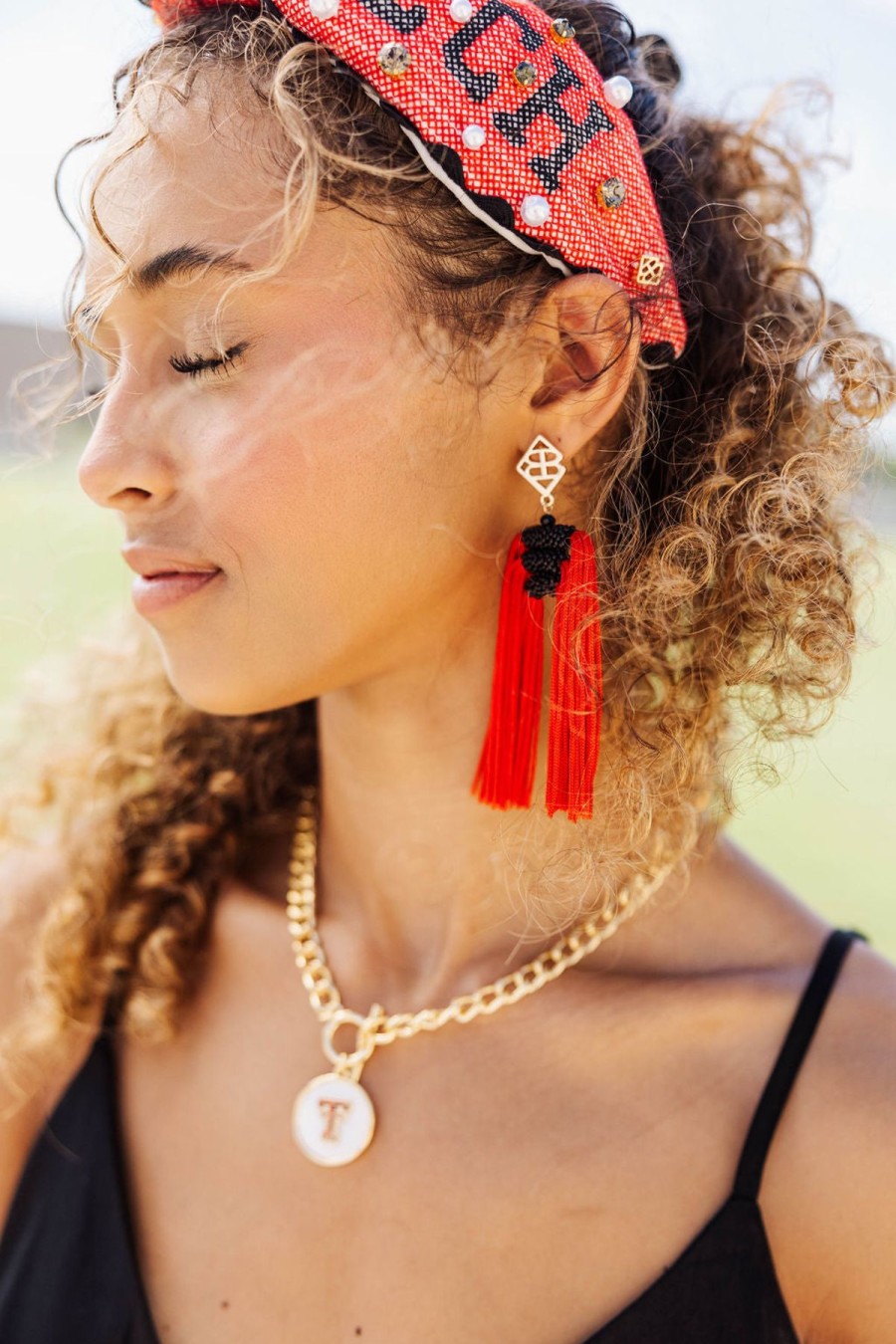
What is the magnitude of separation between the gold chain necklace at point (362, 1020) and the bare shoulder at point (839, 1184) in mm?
280

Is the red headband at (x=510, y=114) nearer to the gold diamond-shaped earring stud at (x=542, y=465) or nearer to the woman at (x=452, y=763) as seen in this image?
the woman at (x=452, y=763)

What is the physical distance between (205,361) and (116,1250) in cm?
98

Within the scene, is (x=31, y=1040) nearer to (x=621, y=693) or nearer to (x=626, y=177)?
(x=621, y=693)

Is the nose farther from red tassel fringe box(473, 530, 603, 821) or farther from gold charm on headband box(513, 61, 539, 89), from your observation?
gold charm on headband box(513, 61, 539, 89)

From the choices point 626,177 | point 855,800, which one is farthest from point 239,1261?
point 855,800

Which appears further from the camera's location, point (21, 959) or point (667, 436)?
point (21, 959)

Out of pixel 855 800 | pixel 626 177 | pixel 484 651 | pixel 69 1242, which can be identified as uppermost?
pixel 626 177

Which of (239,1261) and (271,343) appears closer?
(271,343)

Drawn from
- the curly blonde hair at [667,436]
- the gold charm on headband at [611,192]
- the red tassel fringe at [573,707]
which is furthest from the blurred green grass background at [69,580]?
the gold charm on headband at [611,192]

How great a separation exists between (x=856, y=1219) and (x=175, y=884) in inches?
36.9

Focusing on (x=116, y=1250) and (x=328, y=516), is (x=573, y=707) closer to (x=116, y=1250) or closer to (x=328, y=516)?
(x=328, y=516)

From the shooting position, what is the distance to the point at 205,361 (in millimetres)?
1222

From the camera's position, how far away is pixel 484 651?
1.44m

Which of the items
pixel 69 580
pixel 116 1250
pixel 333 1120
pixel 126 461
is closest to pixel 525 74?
pixel 126 461
